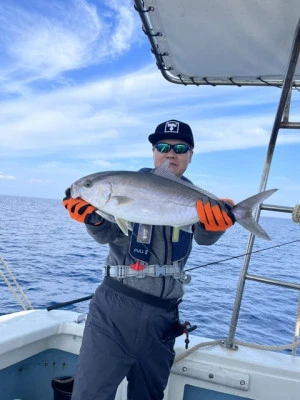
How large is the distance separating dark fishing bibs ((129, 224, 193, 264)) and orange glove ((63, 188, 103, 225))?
1.06ft

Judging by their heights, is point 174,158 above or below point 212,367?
above

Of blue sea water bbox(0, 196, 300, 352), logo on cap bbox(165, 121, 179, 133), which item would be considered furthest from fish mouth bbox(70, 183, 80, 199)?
blue sea water bbox(0, 196, 300, 352)

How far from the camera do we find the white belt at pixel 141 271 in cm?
286

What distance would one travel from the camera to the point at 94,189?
2.69 m

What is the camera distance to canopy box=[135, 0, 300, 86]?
2.99m

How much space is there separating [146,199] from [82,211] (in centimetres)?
46

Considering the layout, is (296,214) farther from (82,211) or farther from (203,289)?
(203,289)

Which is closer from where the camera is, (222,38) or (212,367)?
(222,38)

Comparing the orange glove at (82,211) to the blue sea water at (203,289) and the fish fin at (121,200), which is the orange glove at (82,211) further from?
the blue sea water at (203,289)

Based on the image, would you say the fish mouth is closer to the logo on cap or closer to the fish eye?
the fish eye

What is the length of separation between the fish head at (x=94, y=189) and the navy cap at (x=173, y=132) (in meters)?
0.66

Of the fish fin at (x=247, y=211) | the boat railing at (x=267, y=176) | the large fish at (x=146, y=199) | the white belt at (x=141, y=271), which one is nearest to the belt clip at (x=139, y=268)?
the white belt at (x=141, y=271)

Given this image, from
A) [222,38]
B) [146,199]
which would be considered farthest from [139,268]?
[222,38]

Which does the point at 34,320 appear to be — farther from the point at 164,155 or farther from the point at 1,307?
the point at 1,307
